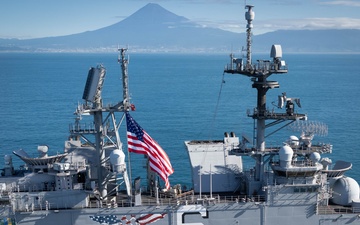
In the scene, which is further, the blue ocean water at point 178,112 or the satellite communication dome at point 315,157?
the blue ocean water at point 178,112

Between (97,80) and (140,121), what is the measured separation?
2023 inches

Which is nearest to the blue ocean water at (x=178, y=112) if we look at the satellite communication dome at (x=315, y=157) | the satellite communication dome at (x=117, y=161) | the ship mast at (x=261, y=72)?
the ship mast at (x=261, y=72)

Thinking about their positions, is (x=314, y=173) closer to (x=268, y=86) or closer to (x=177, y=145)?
(x=268, y=86)

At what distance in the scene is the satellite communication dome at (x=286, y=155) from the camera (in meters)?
30.3

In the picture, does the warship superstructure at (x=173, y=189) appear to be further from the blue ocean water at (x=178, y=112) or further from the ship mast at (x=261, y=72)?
the blue ocean water at (x=178, y=112)

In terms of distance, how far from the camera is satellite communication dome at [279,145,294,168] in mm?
30281

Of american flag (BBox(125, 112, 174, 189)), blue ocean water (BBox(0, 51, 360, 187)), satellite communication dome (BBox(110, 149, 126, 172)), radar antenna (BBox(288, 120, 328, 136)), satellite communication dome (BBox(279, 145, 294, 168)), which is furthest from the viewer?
blue ocean water (BBox(0, 51, 360, 187))

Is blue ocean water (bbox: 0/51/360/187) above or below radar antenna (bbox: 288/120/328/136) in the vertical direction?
below

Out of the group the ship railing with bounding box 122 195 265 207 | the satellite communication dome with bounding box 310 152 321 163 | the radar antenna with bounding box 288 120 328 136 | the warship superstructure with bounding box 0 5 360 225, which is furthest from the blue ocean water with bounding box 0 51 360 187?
the satellite communication dome with bounding box 310 152 321 163

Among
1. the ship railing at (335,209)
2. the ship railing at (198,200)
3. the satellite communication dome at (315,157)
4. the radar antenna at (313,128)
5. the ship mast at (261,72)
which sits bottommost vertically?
the ship railing at (335,209)

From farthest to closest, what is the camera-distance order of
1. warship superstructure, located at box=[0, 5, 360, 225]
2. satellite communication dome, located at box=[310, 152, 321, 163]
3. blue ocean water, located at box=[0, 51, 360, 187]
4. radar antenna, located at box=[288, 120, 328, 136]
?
blue ocean water, located at box=[0, 51, 360, 187], radar antenna, located at box=[288, 120, 328, 136], satellite communication dome, located at box=[310, 152, 321, 163], warship superstructure, located at box=[0, 5, 360, 225]

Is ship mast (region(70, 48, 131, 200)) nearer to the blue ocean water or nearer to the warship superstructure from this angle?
the warship superstructure

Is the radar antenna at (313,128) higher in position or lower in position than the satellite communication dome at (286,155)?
higher

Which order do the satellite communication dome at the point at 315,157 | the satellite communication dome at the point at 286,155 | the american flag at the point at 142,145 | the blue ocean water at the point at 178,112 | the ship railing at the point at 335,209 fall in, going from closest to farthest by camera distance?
the satellite communication dome at the point at 286,155, the american flag at the point at 142,145, the satellite communication dome at the point at 315,157, the ship railing at the point at 335,209, the blue ocean water at the point at 178,112
